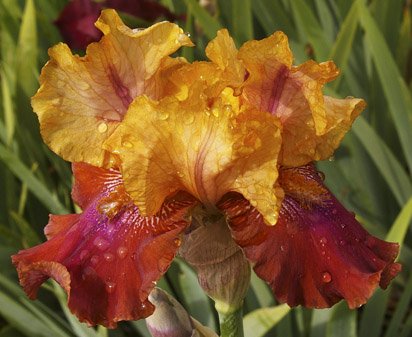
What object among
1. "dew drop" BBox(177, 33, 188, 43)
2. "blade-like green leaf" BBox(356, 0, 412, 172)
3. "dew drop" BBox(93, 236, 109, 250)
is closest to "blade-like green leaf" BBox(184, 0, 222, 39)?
"blade-like green leaf" BBox(356, 0, 412, 172)

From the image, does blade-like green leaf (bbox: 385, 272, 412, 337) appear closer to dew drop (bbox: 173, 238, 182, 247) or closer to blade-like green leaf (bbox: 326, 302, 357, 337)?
blade-like green leaf (bbox: 326, 302, 357, 337)

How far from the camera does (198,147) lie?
2.95ft

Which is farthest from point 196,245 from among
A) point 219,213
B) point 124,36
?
point 124,36

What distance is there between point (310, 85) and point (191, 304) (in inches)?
29.6

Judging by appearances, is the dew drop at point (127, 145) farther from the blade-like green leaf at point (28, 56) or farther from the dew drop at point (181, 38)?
the blade-like green leaf at point (28, 56)

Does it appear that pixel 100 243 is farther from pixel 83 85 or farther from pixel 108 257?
pixel 83 85

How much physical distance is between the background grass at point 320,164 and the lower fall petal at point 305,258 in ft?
1.55

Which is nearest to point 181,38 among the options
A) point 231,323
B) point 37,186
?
point 231,323

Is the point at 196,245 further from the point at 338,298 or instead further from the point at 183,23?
the point at 183,23

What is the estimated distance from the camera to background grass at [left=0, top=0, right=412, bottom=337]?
5.13 ft

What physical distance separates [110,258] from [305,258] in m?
0.22

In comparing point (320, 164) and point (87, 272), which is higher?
point (87, 272)

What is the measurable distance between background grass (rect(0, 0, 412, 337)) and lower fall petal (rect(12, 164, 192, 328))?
1.66 ft

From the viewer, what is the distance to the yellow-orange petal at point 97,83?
0.95 m
